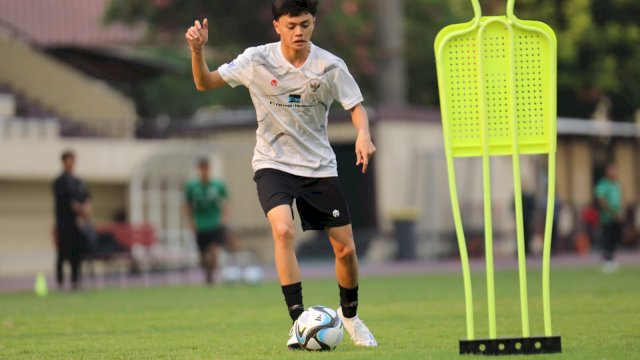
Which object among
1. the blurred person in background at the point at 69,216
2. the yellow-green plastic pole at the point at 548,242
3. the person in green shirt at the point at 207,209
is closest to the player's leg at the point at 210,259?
the person in green shirt at the point at 207,209

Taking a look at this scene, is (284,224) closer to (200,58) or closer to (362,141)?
(362,141)

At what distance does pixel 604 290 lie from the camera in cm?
1823

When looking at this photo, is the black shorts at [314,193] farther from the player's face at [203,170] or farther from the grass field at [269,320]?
the player's face at [203,170]

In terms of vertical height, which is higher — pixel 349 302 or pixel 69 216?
pixel 349 302

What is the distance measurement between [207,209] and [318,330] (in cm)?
1406

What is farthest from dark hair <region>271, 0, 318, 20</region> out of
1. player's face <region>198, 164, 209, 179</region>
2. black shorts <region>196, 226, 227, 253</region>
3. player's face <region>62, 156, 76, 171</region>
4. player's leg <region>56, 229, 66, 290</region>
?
black shorts <region>196, 226, 227, 253</region>

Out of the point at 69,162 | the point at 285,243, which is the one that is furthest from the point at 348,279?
the point at 69,162

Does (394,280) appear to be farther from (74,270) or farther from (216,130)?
(216,130)

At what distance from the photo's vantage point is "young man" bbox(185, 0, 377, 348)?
9547mm

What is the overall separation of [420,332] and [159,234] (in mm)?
23544

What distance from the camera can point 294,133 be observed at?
961cm

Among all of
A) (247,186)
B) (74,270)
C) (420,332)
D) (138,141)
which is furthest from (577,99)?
(420,332)

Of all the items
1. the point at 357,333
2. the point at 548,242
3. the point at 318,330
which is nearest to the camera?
the point at 548,242

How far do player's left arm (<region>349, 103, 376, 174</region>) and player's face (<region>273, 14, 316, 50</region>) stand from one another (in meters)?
0.59
